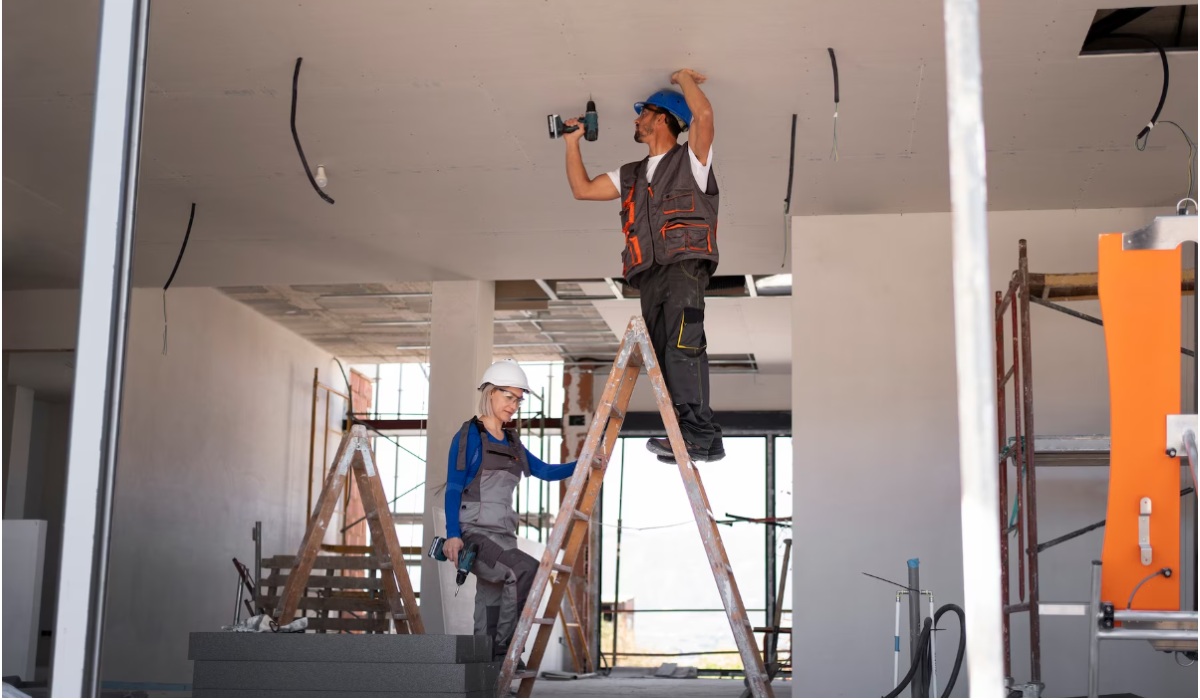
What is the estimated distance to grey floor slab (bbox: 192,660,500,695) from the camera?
360 centimetres

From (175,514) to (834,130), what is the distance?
5.98 m

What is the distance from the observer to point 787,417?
12.0 metres

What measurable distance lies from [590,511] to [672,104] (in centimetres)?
160

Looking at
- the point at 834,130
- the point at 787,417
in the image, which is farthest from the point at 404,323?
the point at 834,130

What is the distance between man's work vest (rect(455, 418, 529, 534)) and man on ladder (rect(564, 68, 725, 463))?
76 cm

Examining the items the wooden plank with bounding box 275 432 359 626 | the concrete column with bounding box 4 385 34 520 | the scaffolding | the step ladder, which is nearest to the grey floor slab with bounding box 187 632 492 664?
the step ladder

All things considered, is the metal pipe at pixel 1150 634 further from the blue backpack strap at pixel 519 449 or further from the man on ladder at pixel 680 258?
the blue backpack strap at pixel 519 449

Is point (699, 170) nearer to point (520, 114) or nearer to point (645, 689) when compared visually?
point (520, 114)

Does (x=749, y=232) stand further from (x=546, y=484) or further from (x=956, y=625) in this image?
(x=546, y=484)

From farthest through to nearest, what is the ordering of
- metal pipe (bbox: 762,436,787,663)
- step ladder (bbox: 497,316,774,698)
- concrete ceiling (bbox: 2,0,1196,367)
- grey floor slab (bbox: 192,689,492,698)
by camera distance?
metal pipe (bbox: 762,436,787,663) < concrete ceiling (bbox: 2,0,1196,367) < step ladder (bbox: 497,316,774,698) < grey floor slab (bbox: 192,689,492,698)

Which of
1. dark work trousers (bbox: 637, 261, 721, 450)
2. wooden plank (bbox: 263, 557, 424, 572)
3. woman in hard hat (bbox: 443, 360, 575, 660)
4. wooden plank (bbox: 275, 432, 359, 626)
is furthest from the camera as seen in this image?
wooden plank (bbox: 263, 557, 424, 572)

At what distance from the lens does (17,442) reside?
945cm

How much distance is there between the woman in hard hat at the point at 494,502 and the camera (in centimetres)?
461

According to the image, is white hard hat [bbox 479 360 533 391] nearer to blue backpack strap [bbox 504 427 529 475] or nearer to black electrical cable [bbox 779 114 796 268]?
blue backpack strap [bbox 504 427 529 475]
